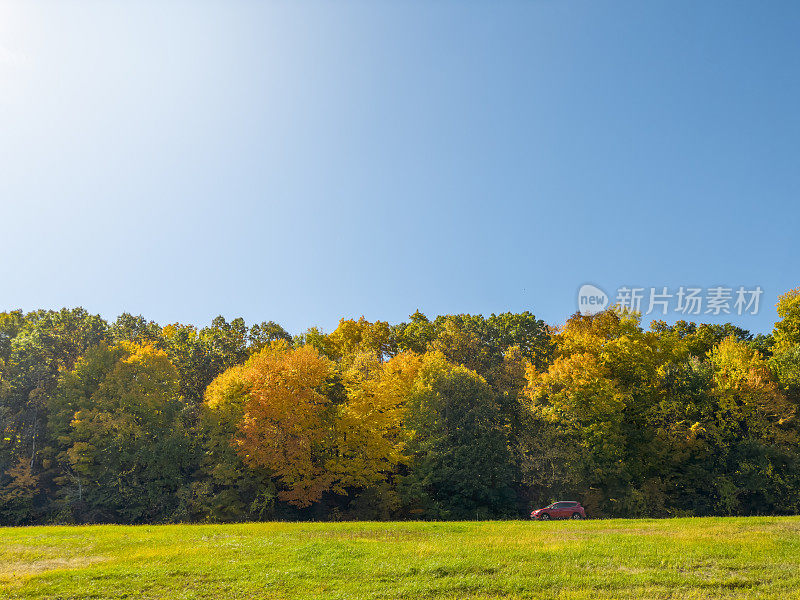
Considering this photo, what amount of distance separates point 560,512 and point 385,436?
Answer: 17.7 metres

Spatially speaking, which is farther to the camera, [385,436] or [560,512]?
[385,436]

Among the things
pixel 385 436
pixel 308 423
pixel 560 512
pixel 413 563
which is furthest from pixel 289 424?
pixel 413 563

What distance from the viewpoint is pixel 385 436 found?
53.2 meters


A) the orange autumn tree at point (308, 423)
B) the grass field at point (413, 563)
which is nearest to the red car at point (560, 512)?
the orange autumn tree at point (308, 423)

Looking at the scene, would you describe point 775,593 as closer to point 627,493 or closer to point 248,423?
point 627,493

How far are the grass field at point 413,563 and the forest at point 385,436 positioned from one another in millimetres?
21857

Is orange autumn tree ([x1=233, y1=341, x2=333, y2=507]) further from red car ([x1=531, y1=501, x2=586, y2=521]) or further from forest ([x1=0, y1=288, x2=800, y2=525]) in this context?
red car ([x1=531, y1=501, x2=586, y2=521])

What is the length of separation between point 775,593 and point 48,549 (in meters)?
25.5

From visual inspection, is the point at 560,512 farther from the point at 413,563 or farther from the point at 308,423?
the point at 413,563

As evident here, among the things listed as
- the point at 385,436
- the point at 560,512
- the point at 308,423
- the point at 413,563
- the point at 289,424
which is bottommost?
the point at 560,512

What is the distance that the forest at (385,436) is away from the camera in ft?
155

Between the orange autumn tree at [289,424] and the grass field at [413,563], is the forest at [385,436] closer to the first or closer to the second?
the orange autumn tree at [289,424]

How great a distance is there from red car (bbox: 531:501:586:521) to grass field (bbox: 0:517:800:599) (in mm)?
17690

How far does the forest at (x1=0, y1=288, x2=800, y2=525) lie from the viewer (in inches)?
1865
